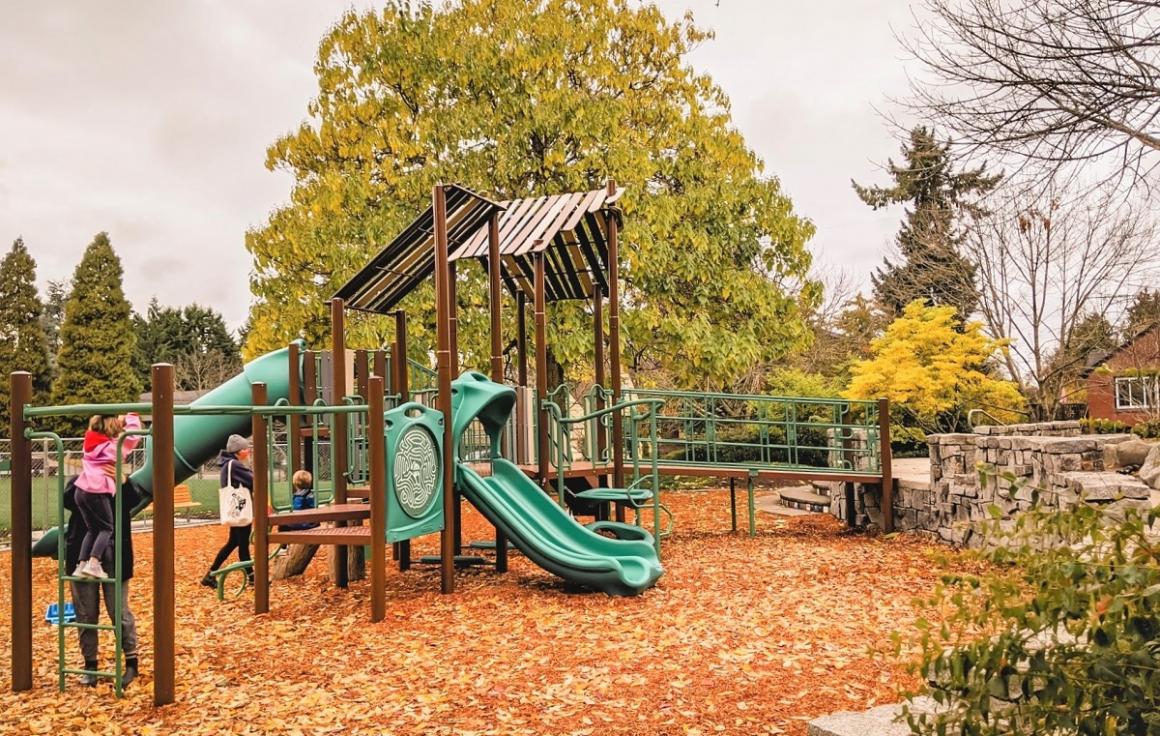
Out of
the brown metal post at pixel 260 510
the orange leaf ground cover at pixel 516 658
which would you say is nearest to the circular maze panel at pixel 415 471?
the orange leaf ground cover at pixel 516 658

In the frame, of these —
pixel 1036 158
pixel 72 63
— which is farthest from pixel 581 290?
pixel 72 63

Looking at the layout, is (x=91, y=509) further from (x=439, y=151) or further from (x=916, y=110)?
(x=439, y=151)

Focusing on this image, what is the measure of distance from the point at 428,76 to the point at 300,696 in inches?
494

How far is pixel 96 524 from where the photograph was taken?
472cm

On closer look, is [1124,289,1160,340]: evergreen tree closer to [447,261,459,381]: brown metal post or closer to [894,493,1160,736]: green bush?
[447,261,459,381]: brown metal post

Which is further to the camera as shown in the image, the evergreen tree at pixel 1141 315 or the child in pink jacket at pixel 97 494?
the evergreen tree at pixel 1141 315

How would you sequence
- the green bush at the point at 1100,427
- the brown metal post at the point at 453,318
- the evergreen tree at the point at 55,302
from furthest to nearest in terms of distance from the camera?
the evergreen tree at the point at 55,302, the green bush at the point at 1100,427, the brown metal post at the point at 453,318

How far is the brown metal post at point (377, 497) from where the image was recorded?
6.26 meters

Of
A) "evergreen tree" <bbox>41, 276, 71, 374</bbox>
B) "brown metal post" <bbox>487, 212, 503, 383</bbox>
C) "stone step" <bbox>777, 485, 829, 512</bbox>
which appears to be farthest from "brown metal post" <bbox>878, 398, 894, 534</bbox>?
"evergreen tree" <bbox>41, 276, 71, 374</bbox>

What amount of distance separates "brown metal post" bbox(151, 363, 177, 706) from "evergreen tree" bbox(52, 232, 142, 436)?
2864 cm

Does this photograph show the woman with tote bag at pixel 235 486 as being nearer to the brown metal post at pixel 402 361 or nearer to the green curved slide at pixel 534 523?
the brown metal post at pixel 402 361

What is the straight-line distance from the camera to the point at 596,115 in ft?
48.8

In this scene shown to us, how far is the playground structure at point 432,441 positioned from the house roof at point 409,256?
0.8 inches

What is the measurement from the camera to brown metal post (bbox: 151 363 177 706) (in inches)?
177
